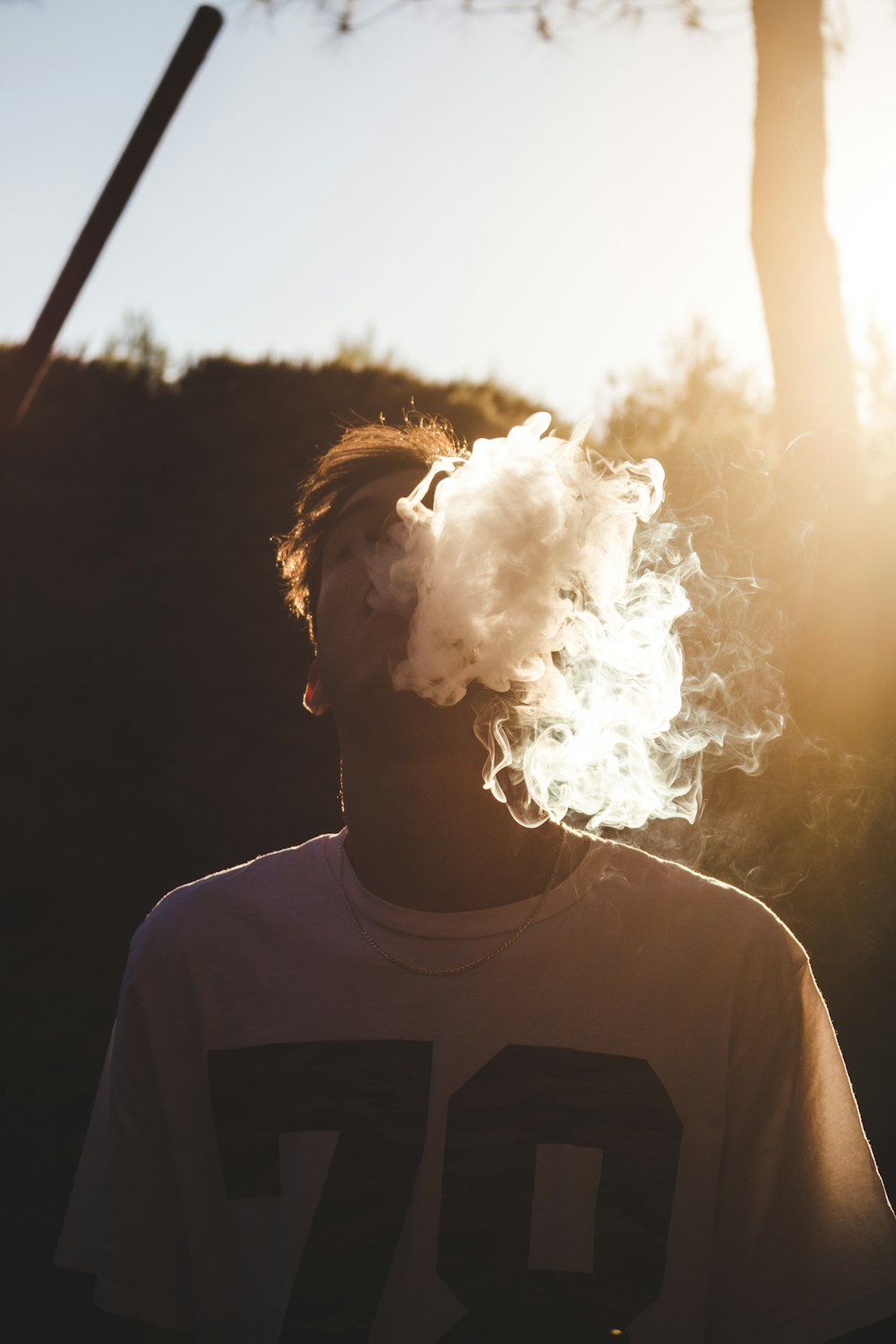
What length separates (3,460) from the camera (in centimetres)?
546

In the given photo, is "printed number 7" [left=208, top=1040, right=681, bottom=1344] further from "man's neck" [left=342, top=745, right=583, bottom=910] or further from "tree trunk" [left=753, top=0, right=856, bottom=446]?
"tree trunk" [left=753, top=0, right=856, bottom=446]

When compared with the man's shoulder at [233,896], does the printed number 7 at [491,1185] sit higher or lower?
lower

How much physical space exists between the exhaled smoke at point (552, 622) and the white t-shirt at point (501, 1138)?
1.36ft

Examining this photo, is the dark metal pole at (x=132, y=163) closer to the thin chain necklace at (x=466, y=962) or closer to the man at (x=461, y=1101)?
the man at (x=461, y=1101)

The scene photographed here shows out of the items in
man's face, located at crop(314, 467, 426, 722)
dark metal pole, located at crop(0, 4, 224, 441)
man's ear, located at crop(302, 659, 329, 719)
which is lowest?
man's ear, located at crop(302, 659, 329, 719)

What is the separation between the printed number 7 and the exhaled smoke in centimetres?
59

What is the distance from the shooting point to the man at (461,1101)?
1.90m

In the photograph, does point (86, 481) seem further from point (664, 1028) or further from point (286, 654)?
point (664, 1028)

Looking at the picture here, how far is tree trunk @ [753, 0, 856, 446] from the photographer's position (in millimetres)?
3945

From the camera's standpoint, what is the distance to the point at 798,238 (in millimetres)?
3965

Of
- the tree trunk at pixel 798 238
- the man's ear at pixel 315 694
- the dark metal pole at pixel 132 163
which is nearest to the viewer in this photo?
the dark metal pole at pixel 132 163

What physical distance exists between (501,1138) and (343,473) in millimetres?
1672

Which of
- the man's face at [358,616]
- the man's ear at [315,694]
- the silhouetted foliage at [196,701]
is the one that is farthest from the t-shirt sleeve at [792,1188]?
the silhouetted foliage at [196,701]

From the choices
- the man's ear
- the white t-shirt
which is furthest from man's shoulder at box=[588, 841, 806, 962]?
the man's ear
